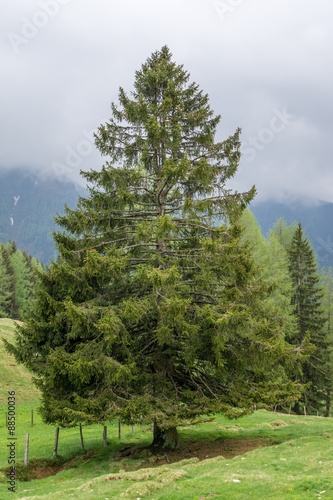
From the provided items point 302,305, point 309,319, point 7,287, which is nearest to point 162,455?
point 309,319

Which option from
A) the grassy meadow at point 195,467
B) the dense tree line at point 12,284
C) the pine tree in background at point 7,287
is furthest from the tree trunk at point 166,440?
the pine tree in background at point 7,287

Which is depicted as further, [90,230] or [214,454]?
[90,230]

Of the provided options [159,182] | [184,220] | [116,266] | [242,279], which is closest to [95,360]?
[116,266]

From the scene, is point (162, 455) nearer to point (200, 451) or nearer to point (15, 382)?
point (200, 451)

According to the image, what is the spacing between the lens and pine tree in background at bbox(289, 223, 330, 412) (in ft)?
102

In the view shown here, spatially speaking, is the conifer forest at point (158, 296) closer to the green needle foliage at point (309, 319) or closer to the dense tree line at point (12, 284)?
the green needle foliage at point (309, 319)

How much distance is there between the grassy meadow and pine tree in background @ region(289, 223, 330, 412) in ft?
42.8

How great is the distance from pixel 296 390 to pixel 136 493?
23.0 feet

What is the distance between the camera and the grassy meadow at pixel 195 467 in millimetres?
7617

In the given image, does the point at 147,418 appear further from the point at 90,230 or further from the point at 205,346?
the point at 90,230

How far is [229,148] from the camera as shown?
1475cm

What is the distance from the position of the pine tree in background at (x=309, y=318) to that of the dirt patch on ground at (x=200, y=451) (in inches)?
695

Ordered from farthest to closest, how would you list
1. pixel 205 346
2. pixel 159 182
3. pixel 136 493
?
pixel 159 182
pixel 205 346
pixel 136 493

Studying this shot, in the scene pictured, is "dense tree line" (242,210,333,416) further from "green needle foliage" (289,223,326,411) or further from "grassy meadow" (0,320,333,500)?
"grassy meadow" (0,320,333,500)
